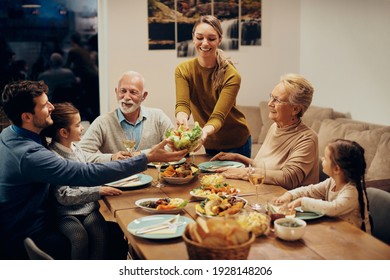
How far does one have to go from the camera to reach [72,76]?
17.2 feet

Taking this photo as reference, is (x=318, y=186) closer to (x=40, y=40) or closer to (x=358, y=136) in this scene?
(x=358, y=136)

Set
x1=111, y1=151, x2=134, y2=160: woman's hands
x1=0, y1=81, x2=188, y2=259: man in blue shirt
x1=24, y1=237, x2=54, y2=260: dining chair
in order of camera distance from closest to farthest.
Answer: x1=24, y1=237, x2=54, y2=260: dining chair, x1=0, y1=81, x2=188, y2=259: man in blue shirt, x1=111, y1=151, x2=134, y2=160: woman's hands

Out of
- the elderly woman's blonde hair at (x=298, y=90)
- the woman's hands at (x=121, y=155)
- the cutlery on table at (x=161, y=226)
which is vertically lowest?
the cutlery on table at (x=161, y=226)

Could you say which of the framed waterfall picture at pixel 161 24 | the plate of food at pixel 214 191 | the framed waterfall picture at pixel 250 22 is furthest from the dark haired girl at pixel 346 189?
the framed waterfall picture at pixel 250 22

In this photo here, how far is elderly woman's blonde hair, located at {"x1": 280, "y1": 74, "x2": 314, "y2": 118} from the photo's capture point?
2.51 meters

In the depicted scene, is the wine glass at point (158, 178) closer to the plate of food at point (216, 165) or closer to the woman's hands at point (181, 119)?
the plate of food at point (216, 165)

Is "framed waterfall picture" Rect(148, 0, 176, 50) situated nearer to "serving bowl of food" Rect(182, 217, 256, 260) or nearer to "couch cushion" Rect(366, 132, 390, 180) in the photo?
"couch cushion" Rect(366, 132, 390, 180)

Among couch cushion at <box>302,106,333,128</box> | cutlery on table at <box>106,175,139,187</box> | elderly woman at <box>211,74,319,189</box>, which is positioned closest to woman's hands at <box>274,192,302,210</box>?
elderly woman at <box>211,74,319,189</box>

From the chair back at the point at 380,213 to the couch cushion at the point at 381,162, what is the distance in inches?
64.9

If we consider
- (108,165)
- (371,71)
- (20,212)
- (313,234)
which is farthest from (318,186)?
(371,71)

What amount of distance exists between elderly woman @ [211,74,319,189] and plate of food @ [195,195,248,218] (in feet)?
1.58

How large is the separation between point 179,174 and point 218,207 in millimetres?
601

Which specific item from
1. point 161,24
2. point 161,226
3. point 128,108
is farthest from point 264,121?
point 161,226

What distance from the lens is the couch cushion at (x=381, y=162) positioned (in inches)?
149
